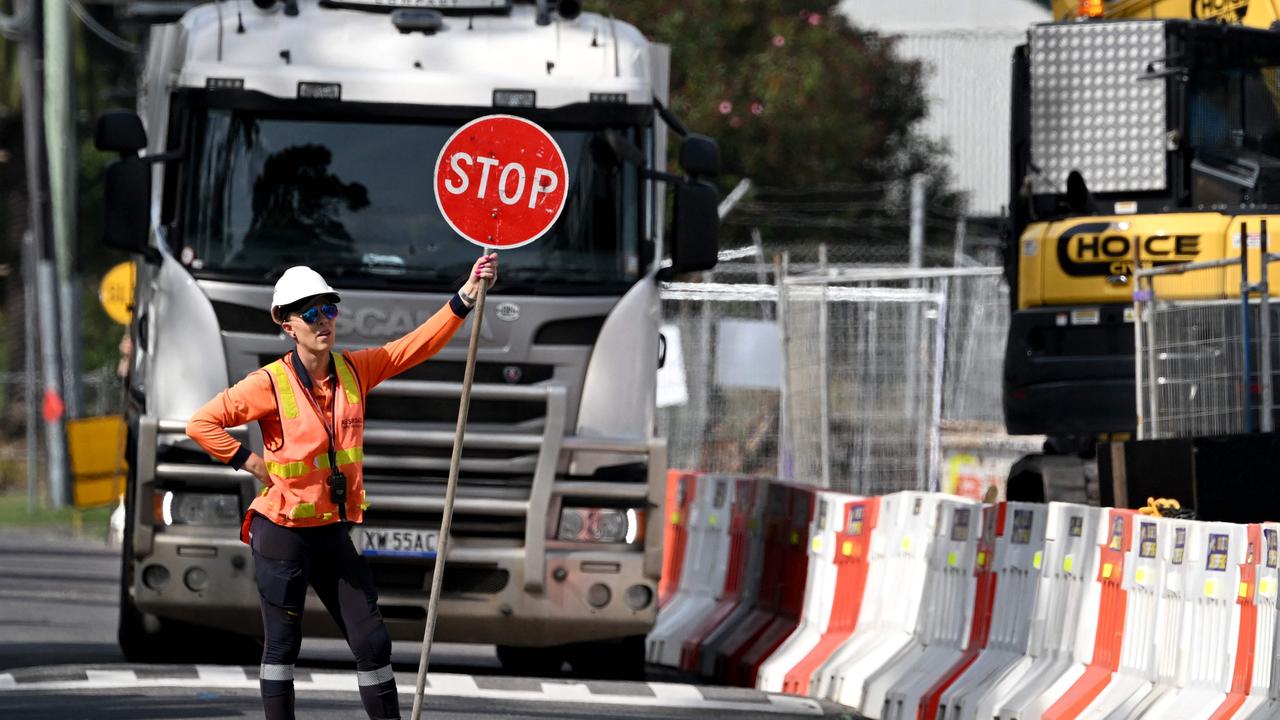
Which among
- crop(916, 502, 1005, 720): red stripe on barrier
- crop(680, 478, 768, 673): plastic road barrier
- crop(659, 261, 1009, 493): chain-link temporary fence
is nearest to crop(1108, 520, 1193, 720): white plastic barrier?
crop(916, 502, 1005, 720): red stripe on barrier

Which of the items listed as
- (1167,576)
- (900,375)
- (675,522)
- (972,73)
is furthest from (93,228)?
(1167,576)

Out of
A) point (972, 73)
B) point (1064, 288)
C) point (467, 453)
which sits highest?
point (972, 73)

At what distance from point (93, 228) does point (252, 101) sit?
4119 centimetres

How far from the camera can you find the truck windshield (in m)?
12.9

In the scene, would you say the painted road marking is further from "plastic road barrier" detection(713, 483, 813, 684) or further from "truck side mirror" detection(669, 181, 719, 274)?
"truck side mirror" detection(669, 181, 719, 274)

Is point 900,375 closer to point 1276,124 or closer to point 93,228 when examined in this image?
point 1276,124

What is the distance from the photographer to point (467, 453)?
13039mm

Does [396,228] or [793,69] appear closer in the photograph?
[396,228]

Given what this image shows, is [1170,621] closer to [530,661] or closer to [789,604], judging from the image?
[789,604]

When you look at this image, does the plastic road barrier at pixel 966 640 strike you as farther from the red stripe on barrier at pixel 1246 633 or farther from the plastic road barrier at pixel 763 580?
the plastic road barrier at pixel 763 580

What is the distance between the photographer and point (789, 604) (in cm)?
1484

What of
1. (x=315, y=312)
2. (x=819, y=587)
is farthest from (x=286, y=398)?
(x=819, y=587)

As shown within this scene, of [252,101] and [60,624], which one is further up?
[252,101]

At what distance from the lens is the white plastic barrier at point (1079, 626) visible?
1100 cm
